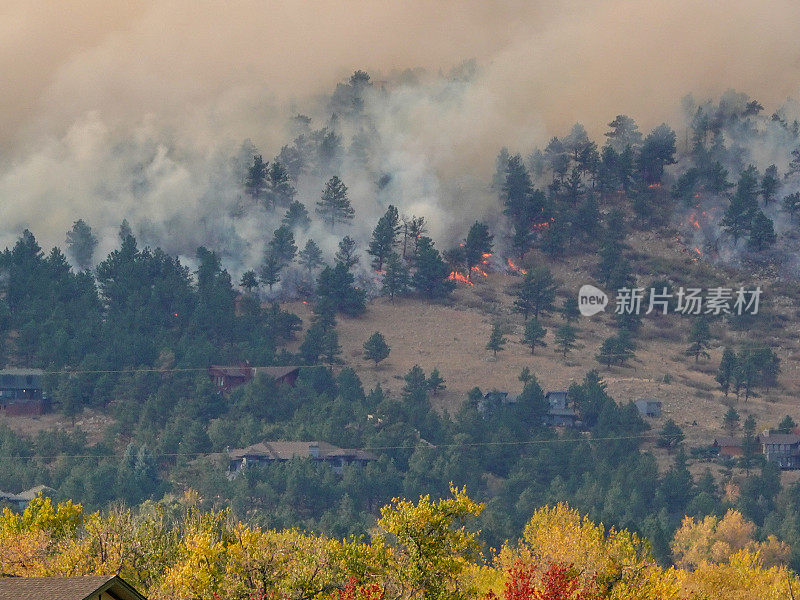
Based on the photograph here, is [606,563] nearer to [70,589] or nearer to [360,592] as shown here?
[360,592]

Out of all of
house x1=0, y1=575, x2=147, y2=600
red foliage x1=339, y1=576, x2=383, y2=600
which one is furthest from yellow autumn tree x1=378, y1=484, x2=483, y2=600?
house x1=0, y1=575, x2=147, y2=600

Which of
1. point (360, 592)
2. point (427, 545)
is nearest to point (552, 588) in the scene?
point (427, 545)

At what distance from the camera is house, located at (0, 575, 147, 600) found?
5995 cm

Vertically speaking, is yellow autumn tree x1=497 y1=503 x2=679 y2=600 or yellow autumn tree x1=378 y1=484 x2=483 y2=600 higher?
yellow autumn tree x1=378 y1=484 x2=483 y2=600

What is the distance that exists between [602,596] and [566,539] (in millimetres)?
33125

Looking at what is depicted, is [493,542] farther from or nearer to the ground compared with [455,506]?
nearer to the ground

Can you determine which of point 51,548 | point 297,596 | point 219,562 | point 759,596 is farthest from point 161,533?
point 759,596

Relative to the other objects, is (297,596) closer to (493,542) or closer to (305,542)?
(305,542)

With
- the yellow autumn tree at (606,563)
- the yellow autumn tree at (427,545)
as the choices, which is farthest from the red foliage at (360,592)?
the yellow autumn tree at (606,563)

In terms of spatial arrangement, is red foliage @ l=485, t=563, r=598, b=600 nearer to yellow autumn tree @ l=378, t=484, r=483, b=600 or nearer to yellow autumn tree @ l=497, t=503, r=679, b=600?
yellow autumn tree @ l=497, t=503, r=679, b=600

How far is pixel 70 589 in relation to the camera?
198 ft

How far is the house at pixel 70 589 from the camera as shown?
5995cm

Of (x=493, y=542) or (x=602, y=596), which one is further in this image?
(x=493, y=542)

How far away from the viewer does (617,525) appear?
197m
